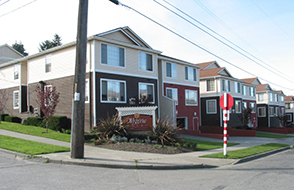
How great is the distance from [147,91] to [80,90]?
14.9 metres

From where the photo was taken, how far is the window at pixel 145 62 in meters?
25.1

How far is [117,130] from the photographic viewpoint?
16.2 m

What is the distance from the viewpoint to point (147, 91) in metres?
25.5

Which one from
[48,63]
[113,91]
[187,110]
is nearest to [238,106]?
[187,110]

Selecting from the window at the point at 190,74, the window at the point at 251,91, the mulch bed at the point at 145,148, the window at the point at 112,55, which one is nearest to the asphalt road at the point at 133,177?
the mulch bed at the point at 145,148

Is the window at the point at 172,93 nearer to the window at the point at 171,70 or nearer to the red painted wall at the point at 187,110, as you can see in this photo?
the red painted wall at the point at 187,110

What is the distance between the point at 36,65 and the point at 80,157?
17644 mm

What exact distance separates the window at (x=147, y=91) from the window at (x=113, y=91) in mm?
2045

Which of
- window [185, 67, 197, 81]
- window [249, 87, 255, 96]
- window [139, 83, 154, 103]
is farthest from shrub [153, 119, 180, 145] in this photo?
window [249, 87, 255, 96]

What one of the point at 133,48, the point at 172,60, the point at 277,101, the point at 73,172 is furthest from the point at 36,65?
the point at 277,101

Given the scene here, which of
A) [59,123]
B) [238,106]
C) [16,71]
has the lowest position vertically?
[59,123]

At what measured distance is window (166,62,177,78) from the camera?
29.4 m

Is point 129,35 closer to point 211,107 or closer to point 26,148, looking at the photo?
point 26,148

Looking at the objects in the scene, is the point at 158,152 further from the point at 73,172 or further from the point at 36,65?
the point at 36,65
